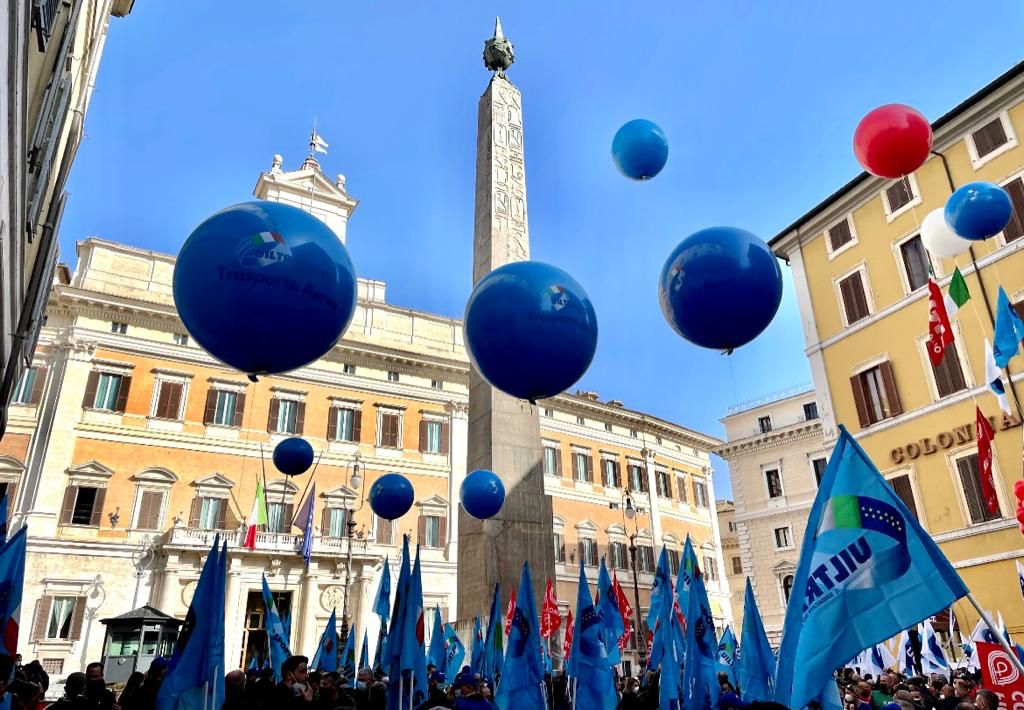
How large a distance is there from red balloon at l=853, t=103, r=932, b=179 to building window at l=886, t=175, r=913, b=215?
478 inches

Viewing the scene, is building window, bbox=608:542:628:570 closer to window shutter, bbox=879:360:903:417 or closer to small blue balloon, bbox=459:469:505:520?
window shutter, bbox=879:360:903:417

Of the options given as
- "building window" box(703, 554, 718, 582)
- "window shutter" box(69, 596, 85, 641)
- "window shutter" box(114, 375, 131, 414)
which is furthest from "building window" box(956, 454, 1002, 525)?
"window shutter" box(114, 375, 131, 414)

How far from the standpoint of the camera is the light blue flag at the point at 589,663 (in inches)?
262

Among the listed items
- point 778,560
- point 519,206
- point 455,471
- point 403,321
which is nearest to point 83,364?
point 403,321

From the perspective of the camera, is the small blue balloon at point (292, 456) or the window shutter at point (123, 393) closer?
the small blue balloon at point (292, 456)

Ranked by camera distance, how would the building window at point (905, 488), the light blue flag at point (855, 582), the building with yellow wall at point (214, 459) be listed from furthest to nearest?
the building with yellow wall at point (214, 459), the building window at point (905, 488), the light blue flag at point (855, 582)

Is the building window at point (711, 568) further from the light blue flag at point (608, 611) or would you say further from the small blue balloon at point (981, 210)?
the small blue balloon at point (981, 210)

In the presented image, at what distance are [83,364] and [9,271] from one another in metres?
17.6

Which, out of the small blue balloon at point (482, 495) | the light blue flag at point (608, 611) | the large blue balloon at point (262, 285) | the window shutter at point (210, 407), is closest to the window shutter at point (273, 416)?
the window shutter at point (210, 407)

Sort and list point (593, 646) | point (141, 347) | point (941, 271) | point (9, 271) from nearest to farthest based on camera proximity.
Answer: point (9, 271) → point (593, 646) → point (941, 271) → point (141, 347)

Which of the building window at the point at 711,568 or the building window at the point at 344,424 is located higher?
the building window at the point at 344,424

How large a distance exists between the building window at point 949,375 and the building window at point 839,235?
4479mm

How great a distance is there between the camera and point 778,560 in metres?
30.9

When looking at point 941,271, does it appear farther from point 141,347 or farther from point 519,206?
point 141,347
